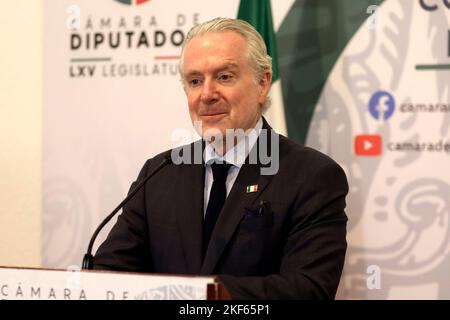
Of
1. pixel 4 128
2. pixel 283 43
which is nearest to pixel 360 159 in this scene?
pixel 283 43

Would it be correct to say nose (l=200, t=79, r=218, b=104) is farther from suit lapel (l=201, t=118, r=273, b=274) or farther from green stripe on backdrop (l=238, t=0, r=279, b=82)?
green stripe on backdrop (l=238, t=0, r=279, b=82)

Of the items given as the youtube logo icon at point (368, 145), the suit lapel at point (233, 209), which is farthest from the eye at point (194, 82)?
the youtube logo icon at point (368, 145)

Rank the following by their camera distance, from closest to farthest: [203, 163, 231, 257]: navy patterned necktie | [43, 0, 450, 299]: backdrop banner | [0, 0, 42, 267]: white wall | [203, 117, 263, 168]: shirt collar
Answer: [203, 163, 231, 257]: navy patterned necktie < [203, 117, 263, 168]: shirt collar < [43, 0, 450, 299]: backdrop banner < [0, 0, 42, 267]: white wall

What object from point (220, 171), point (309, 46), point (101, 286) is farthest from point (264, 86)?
point (101, 286)

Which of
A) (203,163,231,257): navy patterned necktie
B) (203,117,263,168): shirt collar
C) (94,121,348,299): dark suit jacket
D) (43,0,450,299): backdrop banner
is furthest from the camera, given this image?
(43,0,450,299): backdrop banner

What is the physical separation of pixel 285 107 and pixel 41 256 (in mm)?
1547

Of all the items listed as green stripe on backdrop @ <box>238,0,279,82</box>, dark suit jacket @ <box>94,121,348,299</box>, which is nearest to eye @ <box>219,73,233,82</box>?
dark suit jacket @ <box>94,121,348,299</box>

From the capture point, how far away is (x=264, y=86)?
8.82ft

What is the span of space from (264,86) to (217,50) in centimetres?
28

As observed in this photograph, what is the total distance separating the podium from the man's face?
104cm

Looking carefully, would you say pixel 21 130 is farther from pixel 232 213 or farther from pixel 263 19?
pixel 232 213

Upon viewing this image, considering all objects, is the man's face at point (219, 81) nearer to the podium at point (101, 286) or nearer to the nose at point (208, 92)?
the nose at point (208, 92)

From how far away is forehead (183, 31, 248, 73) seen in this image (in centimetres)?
252

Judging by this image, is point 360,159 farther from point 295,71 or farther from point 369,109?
point 295,71
